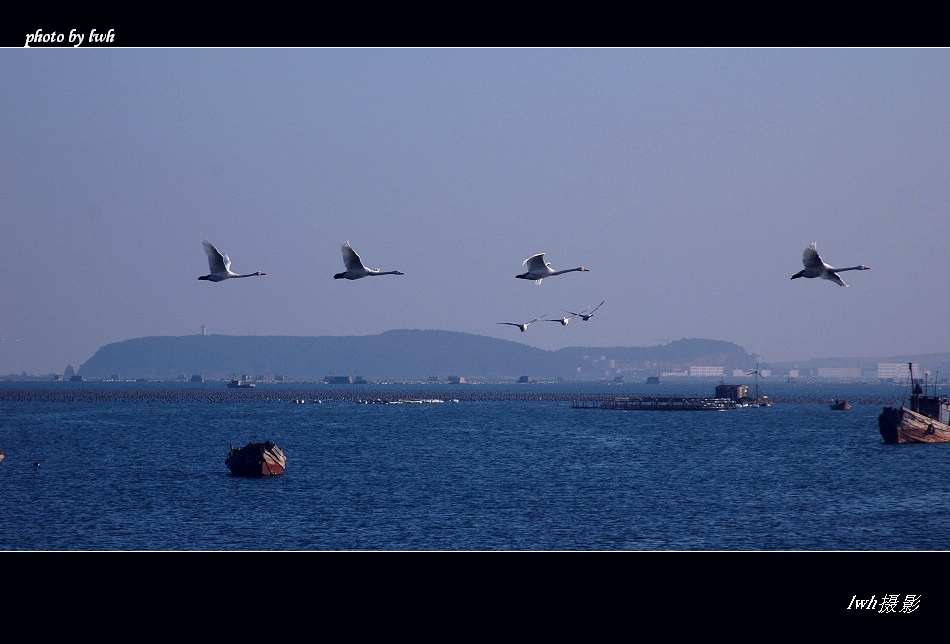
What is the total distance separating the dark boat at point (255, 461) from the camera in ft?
228

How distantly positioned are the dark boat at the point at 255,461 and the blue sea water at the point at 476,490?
0.92 meters

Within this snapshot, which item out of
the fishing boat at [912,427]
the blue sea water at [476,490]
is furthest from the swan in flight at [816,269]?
the fishing boat at [912,427]

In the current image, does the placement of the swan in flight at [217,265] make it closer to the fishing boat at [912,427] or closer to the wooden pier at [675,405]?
the fishing boat at [912,427]

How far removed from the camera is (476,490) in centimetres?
6353

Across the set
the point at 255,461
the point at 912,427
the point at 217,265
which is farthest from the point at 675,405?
the point at 217,265

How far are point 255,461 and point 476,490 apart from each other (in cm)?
1588

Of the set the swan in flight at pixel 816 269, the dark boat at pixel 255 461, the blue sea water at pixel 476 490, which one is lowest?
the blue sea water at pixel 476 490

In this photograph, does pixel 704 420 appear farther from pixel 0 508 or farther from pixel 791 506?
pixel 0 508

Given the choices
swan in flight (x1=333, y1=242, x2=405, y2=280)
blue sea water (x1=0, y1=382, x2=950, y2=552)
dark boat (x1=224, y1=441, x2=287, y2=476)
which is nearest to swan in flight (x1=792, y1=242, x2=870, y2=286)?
swan in flight (x1=333, y1=242, x2=405, y2=280)

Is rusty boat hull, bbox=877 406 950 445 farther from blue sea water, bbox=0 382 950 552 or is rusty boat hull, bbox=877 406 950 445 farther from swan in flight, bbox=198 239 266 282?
swan in flight, bbox=198 239 266 282
